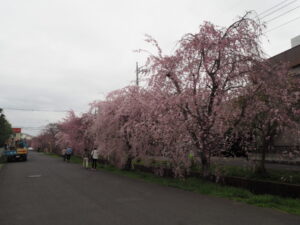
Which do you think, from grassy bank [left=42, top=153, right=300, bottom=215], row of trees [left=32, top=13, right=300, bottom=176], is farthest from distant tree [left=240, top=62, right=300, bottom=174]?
grassy bank [left=42, top=153, right=300, bottom=215]

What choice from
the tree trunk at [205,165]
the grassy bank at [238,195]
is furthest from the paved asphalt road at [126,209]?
the tree trunk at [205,165]

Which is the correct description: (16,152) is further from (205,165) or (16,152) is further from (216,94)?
(216,94)

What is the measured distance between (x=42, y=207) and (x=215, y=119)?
22.4ft

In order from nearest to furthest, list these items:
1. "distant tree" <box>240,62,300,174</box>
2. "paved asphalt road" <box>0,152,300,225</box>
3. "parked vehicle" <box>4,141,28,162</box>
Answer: "paved asphalt road" <box>0,152,300,225</box> → "distant tree" <box>240,62,300,174</box> → "parked vehicle" <box>4,141,28,162</box>

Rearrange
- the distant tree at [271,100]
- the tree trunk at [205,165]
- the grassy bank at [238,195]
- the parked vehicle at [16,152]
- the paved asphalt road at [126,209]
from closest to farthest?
1. the paved asphalt road at [126,209]
2. the grassy bank at [238,195]
3. the distant tree at [271,100]
4. the tree trunk at [205,165]
5. the parked vehicle at [16,152]

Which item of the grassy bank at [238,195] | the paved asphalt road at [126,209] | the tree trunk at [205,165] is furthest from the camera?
the tree trunk at [205,165]

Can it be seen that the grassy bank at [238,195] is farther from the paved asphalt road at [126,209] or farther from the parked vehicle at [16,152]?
the parked vehicle at [16,152]

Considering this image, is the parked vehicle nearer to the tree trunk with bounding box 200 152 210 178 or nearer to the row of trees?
the row of trees

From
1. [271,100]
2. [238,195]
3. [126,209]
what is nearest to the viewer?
[126,209]

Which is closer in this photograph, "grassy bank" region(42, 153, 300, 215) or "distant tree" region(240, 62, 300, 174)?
"grassy bank" region(42, 153, 300, 215)

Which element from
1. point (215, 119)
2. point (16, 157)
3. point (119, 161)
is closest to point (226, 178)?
point (215, 119)

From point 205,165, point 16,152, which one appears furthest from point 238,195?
point 16,152

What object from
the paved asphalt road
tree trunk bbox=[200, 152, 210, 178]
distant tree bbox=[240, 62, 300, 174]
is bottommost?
the paved asphalt road

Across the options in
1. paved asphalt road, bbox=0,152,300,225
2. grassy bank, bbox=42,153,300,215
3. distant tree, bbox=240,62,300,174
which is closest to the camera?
paved asphalt road, bbox=0,152,300,225
